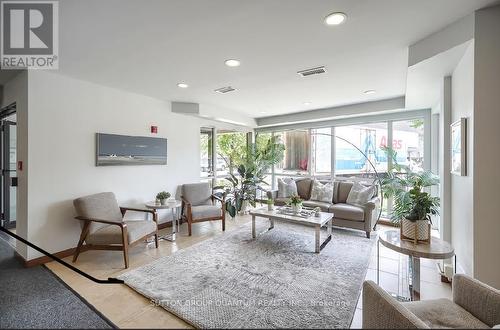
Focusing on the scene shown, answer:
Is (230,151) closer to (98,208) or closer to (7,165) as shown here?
(98,208)

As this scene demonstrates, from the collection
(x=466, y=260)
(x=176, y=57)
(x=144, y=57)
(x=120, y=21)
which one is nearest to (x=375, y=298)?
(x=466, y=260)

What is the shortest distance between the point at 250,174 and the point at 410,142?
10.7 feet

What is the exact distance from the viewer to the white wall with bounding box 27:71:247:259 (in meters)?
2.77

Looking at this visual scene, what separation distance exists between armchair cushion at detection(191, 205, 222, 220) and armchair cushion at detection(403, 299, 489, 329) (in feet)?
10.1

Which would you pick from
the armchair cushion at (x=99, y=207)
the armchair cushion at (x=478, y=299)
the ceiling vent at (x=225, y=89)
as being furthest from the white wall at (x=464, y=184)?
the armchair cushion at (x=99, y=207)

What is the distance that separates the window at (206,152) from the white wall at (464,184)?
424 cm

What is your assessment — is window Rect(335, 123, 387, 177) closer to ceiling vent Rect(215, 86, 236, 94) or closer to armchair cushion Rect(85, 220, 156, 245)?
ceiling vent Rect(215, 86, 236, 94)

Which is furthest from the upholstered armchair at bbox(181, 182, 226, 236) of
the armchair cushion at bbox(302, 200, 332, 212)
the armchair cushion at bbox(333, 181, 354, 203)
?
the armchair cushion at bbox(333, 181, 354, 203)

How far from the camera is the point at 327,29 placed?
1.99 m

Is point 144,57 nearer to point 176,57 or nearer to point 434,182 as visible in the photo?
point 176,57

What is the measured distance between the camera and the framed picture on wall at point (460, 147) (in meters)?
2.04

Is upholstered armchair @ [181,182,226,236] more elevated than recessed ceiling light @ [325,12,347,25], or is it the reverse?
recessed ceiling light @ [325,12,347,25]

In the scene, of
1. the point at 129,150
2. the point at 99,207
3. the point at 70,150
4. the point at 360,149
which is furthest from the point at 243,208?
the point at 70,150

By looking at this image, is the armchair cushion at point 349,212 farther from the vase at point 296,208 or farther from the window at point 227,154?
the window at point 227,154
